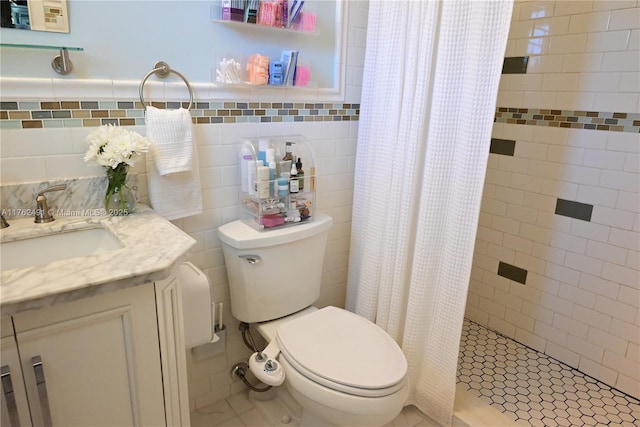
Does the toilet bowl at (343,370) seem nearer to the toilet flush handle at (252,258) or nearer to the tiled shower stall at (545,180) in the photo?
the toilet flush handle at (252,258)

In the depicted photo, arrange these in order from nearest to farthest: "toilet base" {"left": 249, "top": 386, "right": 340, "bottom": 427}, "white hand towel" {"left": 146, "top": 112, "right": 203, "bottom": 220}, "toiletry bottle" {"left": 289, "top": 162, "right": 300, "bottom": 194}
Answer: "white hand towel" {"left": 146, "top": 112, "right": 203, "bottom": 220}
"toiletry bottle" {"left": 289, "top": 162, "right": 300, "bottom": 194}
"toilet base" {"left": 249, "top": 386, "right": 340, "bottom": 427}

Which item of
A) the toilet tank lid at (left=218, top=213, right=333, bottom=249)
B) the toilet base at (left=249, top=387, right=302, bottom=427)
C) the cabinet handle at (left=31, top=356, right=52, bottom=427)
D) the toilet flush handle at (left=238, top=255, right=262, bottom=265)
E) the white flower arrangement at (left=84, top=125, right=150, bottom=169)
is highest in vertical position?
the white flower arrangement at (left=84, top=125, right=150, bottom=169)

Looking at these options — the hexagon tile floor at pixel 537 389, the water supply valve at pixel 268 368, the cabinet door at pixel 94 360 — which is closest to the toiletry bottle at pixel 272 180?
the water supply valve at pixel 268 368

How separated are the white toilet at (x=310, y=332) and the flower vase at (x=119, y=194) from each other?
1.15ft

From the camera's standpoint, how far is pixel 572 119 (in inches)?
76.4

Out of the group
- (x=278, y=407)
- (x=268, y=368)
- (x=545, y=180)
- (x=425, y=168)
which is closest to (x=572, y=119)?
(x=545, y=180)

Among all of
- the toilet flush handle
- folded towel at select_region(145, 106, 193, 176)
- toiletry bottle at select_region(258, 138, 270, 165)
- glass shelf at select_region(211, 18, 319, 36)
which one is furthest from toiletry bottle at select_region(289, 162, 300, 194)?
glass shelf at select_region(211, 18, 319, 36)

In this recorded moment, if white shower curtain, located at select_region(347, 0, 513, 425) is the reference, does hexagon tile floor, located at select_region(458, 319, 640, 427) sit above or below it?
below

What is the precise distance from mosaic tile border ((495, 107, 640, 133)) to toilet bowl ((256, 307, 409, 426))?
1299mm

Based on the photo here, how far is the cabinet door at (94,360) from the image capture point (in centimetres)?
94

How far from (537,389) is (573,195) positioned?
0.89m

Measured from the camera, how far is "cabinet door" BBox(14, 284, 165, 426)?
94cm

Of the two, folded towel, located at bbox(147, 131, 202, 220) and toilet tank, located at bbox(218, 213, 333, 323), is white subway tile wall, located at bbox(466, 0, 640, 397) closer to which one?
toilet tank, located at bbox(218, 213, 333, 323)

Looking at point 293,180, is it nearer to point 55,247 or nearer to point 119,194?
point 119,194
